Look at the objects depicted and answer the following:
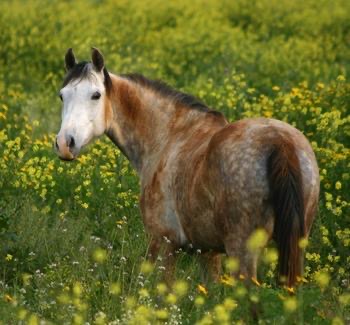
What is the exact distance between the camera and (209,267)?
24.4 feet

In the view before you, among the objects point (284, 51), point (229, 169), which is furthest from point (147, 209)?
point (284, 51)

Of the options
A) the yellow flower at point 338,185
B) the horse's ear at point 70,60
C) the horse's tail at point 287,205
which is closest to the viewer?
the horse's tail at point 287,205

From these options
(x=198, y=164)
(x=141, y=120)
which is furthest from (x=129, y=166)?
(x=198, y=164)

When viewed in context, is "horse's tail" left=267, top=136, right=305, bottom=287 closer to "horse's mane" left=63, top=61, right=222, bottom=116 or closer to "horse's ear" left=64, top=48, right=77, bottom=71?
"horse's mane" left=63, top=61, right=222, bottom=116

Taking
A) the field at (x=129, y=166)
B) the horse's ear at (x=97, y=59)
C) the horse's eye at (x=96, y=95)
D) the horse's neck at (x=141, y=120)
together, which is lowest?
the field at (x=129, y=166)

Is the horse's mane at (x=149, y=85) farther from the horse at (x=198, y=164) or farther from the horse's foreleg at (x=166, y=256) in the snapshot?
the horse's foreleg at (x=166, y=256)

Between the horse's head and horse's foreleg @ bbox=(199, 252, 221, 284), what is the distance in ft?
3.70

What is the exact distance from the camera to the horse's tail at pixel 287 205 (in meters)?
6.12

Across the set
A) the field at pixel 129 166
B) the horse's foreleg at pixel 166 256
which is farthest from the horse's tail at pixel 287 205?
the horse's foreleg at pixel 166 256

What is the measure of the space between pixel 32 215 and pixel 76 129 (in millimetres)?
1633

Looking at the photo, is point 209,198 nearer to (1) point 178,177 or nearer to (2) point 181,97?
(1) point 178,177

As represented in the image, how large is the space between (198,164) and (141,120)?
3.85 ft

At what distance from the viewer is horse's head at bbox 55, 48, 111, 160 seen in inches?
286

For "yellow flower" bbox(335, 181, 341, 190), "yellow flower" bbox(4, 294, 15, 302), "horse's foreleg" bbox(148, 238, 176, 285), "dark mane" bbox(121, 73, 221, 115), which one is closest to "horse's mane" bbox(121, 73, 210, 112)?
"dark mane" bbox(121, 73, 221, 115)
